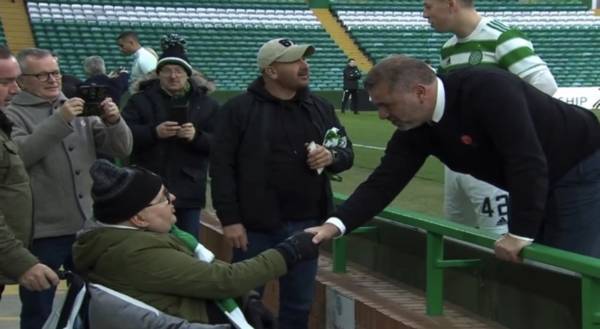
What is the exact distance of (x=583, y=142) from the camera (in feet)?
13.1

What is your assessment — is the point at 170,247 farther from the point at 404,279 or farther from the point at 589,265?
the point at 404,279

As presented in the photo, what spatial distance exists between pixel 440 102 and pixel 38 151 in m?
2.15

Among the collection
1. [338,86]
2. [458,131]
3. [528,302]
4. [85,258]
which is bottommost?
[338,86]

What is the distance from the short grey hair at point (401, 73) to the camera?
12.2 feet

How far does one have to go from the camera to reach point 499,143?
3.65 metres

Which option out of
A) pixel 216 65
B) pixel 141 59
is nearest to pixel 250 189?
pixel 141 59

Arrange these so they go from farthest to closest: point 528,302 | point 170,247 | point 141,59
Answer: point 141,59 < point 528,302 < point 170,247

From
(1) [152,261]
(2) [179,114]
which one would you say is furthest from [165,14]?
(1) [152,261]

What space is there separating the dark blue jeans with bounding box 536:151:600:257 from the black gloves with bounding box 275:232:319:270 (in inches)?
41.3

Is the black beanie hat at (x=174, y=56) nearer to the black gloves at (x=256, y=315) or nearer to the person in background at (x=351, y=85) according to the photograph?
the black gloves at (x=256, y=315)

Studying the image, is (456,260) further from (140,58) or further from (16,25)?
(16,25)

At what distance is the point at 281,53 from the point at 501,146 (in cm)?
156

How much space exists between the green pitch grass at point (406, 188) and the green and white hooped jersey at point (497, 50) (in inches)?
162

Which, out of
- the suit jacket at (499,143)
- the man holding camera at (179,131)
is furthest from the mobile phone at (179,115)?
the suit jacket at (499,143)
